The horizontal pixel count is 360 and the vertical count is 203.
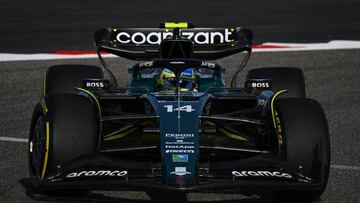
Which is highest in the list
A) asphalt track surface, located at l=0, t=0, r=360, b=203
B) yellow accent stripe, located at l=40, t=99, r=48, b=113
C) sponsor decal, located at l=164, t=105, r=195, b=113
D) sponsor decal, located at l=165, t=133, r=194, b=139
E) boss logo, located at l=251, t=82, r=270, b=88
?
boss logo, located at l=251, t=82, r=270, b=88

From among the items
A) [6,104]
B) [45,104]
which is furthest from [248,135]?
[6,104]

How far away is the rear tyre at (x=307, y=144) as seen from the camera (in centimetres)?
766

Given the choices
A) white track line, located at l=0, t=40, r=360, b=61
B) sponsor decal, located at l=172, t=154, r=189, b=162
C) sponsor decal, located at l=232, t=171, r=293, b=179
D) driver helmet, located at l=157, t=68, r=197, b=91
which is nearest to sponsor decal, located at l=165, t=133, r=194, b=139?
sponsor decal, located at l=172, t=154, r=189, b=162

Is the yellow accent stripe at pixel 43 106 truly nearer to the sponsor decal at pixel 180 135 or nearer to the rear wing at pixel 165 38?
the sponsor decal at pixel 180 135

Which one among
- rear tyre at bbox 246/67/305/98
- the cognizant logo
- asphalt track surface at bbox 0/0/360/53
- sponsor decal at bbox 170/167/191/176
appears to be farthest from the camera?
asphalt track surface at bbox 0/0/360/53

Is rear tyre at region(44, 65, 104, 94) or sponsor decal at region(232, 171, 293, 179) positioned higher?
rear tyre at region(44, 65, 104, 94)

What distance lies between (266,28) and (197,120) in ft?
40.0

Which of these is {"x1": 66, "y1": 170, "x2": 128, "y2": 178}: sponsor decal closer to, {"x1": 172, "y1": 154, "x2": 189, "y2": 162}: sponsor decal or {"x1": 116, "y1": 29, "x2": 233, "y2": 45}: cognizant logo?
{"x1": 172, "y1": 154, "x2": 189, "y2": 162}: sponsor decal

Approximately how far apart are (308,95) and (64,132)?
5704mm

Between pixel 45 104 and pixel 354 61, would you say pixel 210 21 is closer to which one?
pixel 354 61

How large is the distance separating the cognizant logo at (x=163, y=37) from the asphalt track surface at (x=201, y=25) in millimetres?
1410

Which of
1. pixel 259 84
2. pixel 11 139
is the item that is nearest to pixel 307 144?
pixel 259 84

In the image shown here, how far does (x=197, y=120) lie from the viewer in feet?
26.1

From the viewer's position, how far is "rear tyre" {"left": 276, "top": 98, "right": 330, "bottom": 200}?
7664 mm
